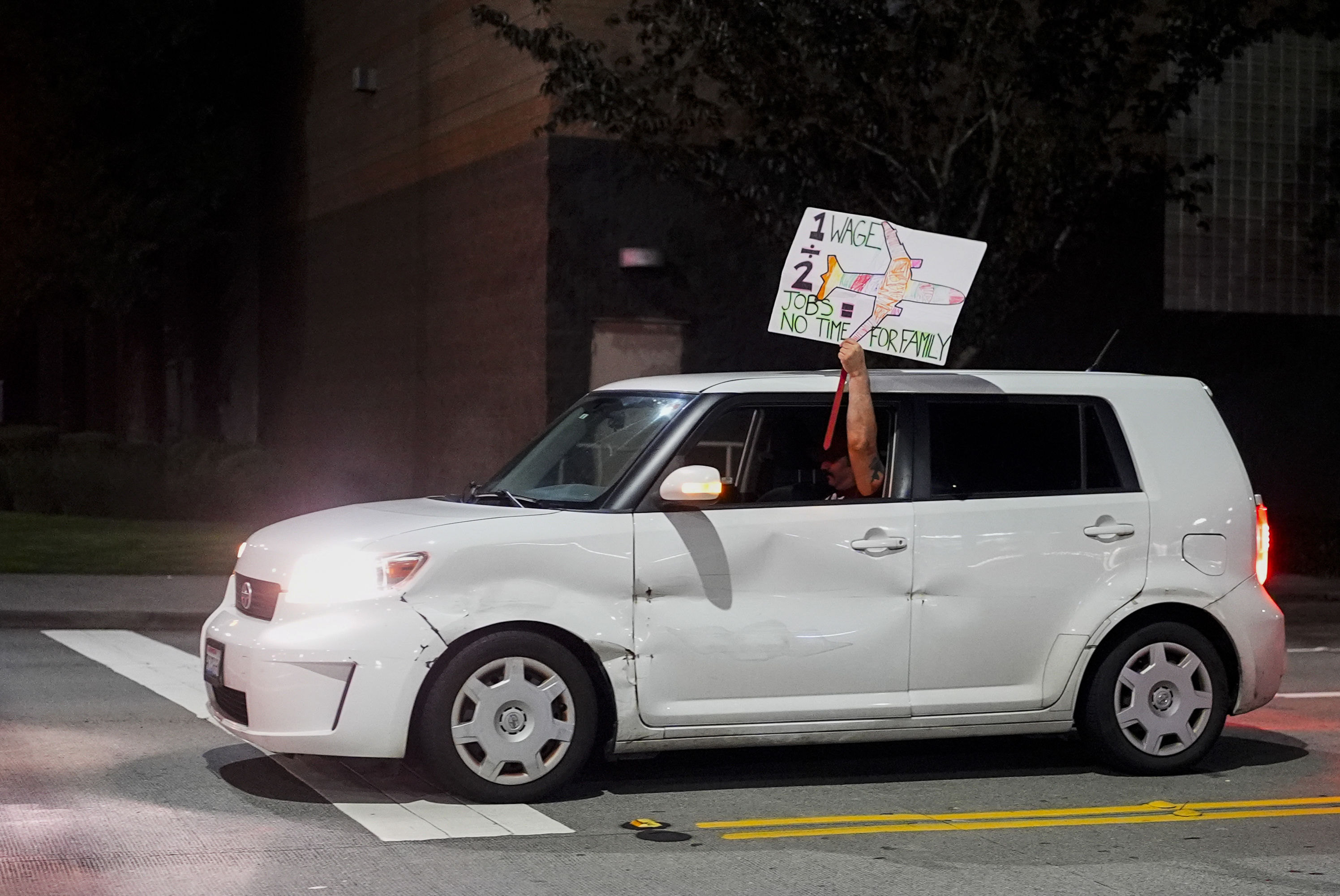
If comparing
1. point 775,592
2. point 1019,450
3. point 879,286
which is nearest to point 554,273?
point 879,286

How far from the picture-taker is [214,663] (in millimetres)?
7934

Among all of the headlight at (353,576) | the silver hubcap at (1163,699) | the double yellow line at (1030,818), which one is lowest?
the double yellow line at (1030,818)

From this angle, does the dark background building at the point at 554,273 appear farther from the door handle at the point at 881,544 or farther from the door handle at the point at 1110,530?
the door handle at the point at 881,544

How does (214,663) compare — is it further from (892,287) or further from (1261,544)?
(1261,544)

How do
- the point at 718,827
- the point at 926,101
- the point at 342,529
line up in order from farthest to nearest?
the point at 926,101
the point at 342,529
the point at 718,827

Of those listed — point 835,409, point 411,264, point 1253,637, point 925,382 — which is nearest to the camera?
point 835,409

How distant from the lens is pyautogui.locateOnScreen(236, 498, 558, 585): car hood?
25.2 ft

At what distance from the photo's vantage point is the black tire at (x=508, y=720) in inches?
296

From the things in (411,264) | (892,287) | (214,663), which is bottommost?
(214,663)

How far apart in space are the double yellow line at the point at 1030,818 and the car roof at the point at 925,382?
6.21 ft

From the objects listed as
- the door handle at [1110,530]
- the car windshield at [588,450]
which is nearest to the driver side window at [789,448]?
the car windshield at [588,450]

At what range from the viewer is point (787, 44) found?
1745 centimetres

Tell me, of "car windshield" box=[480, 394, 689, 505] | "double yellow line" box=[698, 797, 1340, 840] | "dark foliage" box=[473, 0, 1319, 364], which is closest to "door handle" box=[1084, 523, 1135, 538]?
"double yellow line" box=[698, 797, 1340, 840]

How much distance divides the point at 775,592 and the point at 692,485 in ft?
2.03
